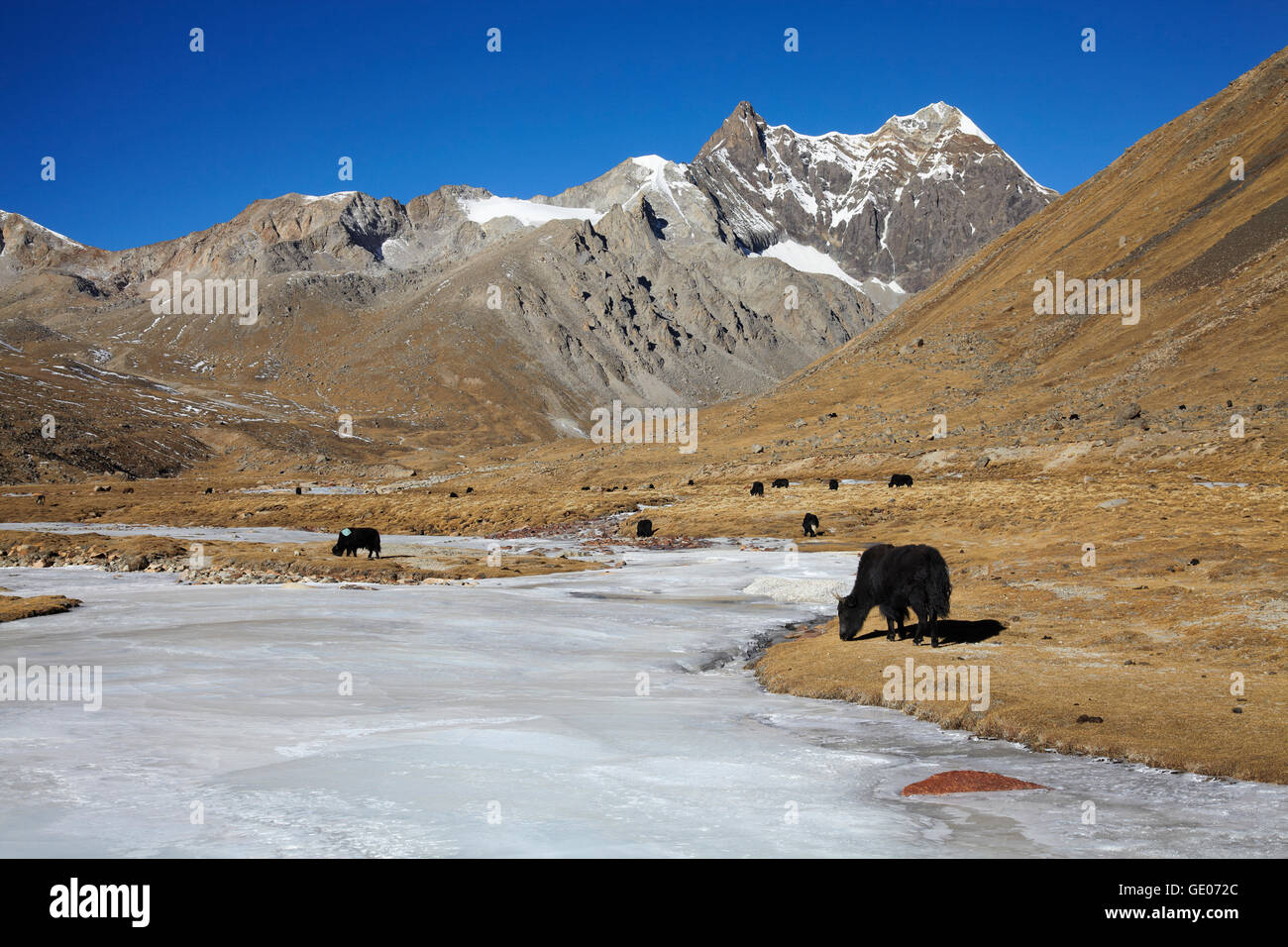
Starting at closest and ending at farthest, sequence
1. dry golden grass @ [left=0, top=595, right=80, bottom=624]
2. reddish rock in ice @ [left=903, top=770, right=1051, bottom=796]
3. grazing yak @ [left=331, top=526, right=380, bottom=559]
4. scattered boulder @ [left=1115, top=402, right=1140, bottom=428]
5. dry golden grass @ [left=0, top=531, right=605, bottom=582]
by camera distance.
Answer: reddish rock in ice @ [left=903, top=770, right=1051, bottom=796]
dry golden grass @ [left=0, top=595, right=80, bottom=624]
dry golden grass @ [left=0, top=531, right=605, bottom=582]
grazing yak @ [left=331, top=526, right=380, bottom=559]
scattered boulder @ [left=1115, top=402, right=1140, bottom=428]

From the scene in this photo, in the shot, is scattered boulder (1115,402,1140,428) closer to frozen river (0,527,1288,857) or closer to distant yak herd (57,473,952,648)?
distant yak herd (57,473,952,648)

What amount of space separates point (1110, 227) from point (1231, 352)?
39.1 metres

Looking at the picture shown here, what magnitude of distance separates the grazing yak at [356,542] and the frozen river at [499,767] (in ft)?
59.6

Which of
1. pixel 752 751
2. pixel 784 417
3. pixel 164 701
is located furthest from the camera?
pixel 784 417

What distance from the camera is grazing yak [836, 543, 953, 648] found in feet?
67.9

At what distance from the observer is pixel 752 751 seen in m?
12.5

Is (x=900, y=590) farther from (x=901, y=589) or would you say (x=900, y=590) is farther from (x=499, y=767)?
(x=499, y=767)

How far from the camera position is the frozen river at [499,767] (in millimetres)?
8383

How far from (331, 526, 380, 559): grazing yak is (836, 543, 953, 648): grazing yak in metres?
25.2

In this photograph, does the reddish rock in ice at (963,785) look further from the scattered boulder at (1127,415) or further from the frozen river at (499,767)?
the scattered boulder at (1127,415)

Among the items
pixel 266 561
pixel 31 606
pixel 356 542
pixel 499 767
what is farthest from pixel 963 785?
pixel 356 542

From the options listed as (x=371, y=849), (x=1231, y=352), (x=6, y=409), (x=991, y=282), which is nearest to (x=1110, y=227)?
(x=991, y=282)

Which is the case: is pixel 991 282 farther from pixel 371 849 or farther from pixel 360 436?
pixel 371 849

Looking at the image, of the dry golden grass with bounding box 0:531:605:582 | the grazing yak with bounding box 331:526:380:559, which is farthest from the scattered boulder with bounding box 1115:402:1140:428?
the grazing yak with bounding box 331:526:380:559
